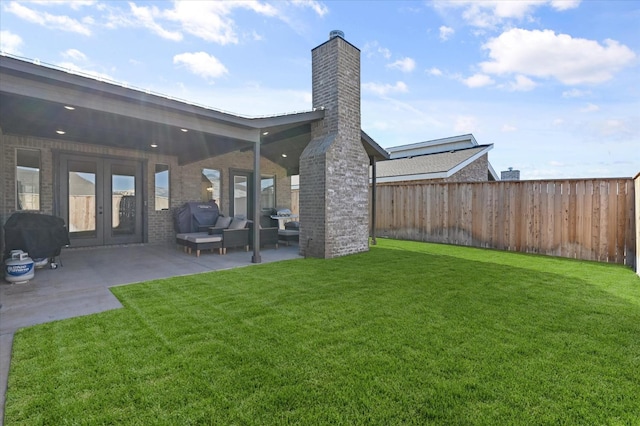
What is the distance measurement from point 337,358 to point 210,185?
9158 mm

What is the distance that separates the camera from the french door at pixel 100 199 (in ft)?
26.3

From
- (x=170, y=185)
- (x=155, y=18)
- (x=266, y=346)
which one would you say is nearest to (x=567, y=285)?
(x=266, y=346)

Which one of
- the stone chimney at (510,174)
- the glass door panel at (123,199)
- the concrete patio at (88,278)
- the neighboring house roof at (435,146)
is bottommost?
the concrete patio at (88,278)

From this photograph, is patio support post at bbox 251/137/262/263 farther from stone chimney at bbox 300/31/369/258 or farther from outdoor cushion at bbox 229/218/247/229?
outdoor cushion at bbox 229/218/247/229

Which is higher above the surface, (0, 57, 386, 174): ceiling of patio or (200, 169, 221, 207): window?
(0, 57, 386, 174): ceiling of patio

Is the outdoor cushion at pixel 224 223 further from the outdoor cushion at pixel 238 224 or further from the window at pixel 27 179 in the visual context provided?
the window at pixel 27 179

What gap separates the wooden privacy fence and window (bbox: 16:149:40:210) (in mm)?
10265

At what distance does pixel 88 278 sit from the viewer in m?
5.12

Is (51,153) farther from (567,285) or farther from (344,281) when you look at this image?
(567,285)

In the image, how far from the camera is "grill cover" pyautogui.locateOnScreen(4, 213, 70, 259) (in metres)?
5.41

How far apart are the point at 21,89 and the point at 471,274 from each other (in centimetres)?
735

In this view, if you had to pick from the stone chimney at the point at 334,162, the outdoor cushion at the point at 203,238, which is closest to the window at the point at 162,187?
the outdoor cushion at the point at 203,238

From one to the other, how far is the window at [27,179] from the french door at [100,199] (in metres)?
0.46

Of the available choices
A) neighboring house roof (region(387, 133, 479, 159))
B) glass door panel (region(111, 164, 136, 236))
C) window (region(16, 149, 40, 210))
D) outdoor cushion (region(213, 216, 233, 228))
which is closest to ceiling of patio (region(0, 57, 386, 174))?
window (region(16, 149, 40, 210))
